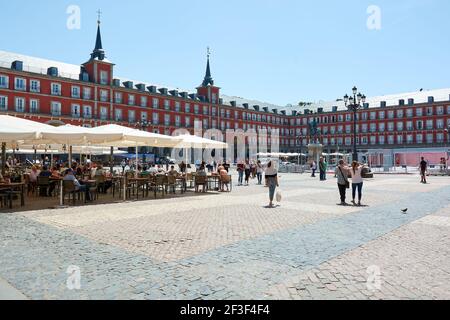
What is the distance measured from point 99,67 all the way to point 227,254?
5090 cm

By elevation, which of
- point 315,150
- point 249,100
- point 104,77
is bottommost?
point 315,150

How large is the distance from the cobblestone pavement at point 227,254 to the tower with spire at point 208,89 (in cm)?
5950

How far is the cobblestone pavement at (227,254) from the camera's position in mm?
3834

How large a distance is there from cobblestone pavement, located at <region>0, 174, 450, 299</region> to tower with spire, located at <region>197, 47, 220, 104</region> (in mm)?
59502

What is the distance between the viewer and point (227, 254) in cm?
517

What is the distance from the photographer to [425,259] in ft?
16.4

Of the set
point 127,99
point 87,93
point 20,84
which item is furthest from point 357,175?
point 127,99

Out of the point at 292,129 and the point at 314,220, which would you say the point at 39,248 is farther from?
the point at 292,129

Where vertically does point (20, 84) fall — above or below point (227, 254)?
above

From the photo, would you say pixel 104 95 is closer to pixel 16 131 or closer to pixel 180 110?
pixel 180 110

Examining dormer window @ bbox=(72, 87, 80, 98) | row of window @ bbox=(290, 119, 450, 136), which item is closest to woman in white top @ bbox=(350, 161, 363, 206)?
dormer window @ bbox=(72, 87, 80, 98)

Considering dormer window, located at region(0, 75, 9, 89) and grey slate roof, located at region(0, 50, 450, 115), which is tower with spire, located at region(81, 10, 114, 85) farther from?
dormer window, located at region(0, 75, 9, 89)

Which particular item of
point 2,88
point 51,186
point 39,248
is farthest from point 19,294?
point 2,88
